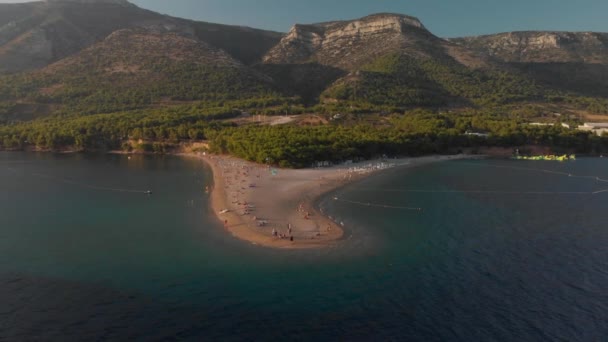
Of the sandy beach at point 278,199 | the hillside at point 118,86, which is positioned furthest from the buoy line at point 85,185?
the hillside at point 118,86

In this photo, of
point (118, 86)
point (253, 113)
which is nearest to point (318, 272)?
point (253, 113)

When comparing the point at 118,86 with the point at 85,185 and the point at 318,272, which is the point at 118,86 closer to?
the point at 85,185

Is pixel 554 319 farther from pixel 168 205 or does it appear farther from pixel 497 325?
pixel 168 205

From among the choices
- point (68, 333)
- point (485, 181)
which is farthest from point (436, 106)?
point (68, 333)

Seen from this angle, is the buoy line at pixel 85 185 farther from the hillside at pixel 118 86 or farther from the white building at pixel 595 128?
the white building at pixel 595 128

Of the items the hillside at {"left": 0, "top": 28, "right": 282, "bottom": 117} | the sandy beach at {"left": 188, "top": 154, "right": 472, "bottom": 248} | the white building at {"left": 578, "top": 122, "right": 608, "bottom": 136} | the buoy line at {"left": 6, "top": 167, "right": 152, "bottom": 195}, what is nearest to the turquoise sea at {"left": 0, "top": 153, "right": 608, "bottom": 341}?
the buoy line at {"left": 6, "top": 167, "right": 152, "bottom": 195}
